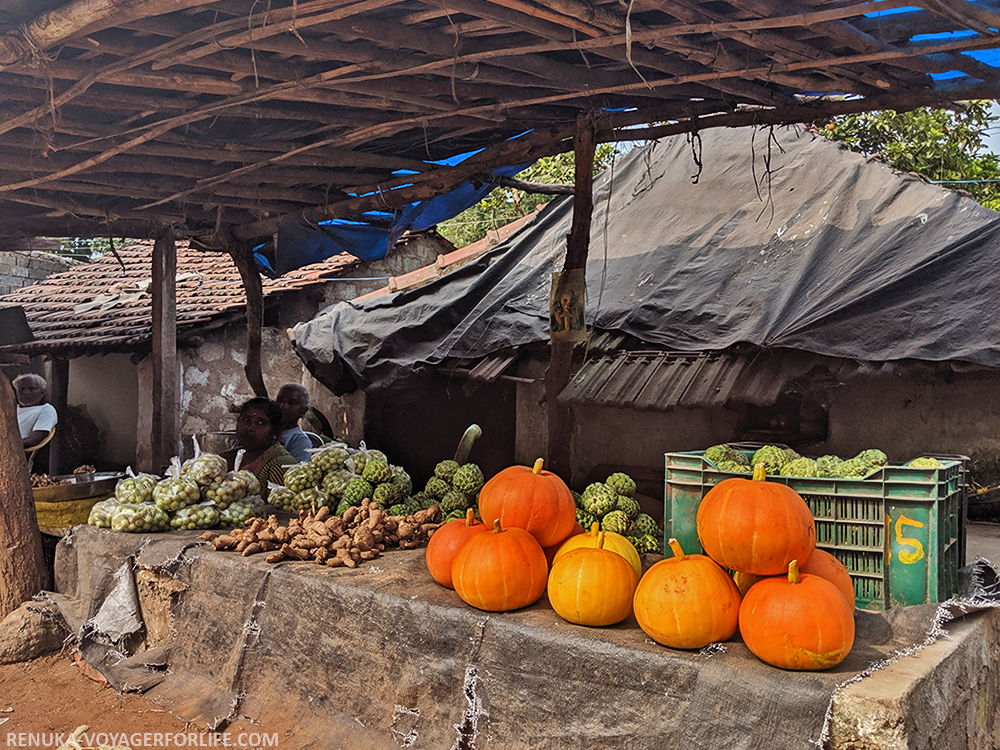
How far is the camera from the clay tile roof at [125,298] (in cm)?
1009

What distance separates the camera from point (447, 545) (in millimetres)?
3111

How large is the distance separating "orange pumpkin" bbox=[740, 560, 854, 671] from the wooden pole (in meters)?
4.87

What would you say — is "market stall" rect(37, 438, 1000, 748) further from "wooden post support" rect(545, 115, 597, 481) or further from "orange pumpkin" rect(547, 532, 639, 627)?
"wooden post support" rect(545, 115, 597, 481)

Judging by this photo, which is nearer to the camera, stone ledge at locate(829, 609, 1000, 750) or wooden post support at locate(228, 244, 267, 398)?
stone ledge at locate(829, 609, 1000, 750)

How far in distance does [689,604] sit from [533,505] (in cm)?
81

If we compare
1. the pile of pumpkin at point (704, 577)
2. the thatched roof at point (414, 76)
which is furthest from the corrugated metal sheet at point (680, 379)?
the pile of pumpkin at point (704, 577)

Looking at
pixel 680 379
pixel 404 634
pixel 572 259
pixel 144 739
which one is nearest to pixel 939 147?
pixel 680 379

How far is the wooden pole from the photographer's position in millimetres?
4863

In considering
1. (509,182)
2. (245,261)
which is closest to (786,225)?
(509,182)

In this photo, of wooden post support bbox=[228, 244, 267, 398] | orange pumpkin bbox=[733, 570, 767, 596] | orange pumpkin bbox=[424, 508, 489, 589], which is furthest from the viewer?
wooden post support bbox=[228, 244, 267, 398]

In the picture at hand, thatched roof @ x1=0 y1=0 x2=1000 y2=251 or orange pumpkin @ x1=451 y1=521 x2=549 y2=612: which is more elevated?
thatched roof @ x1=0 y1=0 x2=1000 y2=251

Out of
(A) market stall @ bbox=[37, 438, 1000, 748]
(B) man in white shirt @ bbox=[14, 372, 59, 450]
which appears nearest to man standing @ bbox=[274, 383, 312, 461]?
(A) market stall @ bbox=[37, 438, 1000, 748]

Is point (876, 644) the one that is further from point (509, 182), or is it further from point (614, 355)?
point (509, 182)

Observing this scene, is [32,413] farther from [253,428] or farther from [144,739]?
[144,739]
